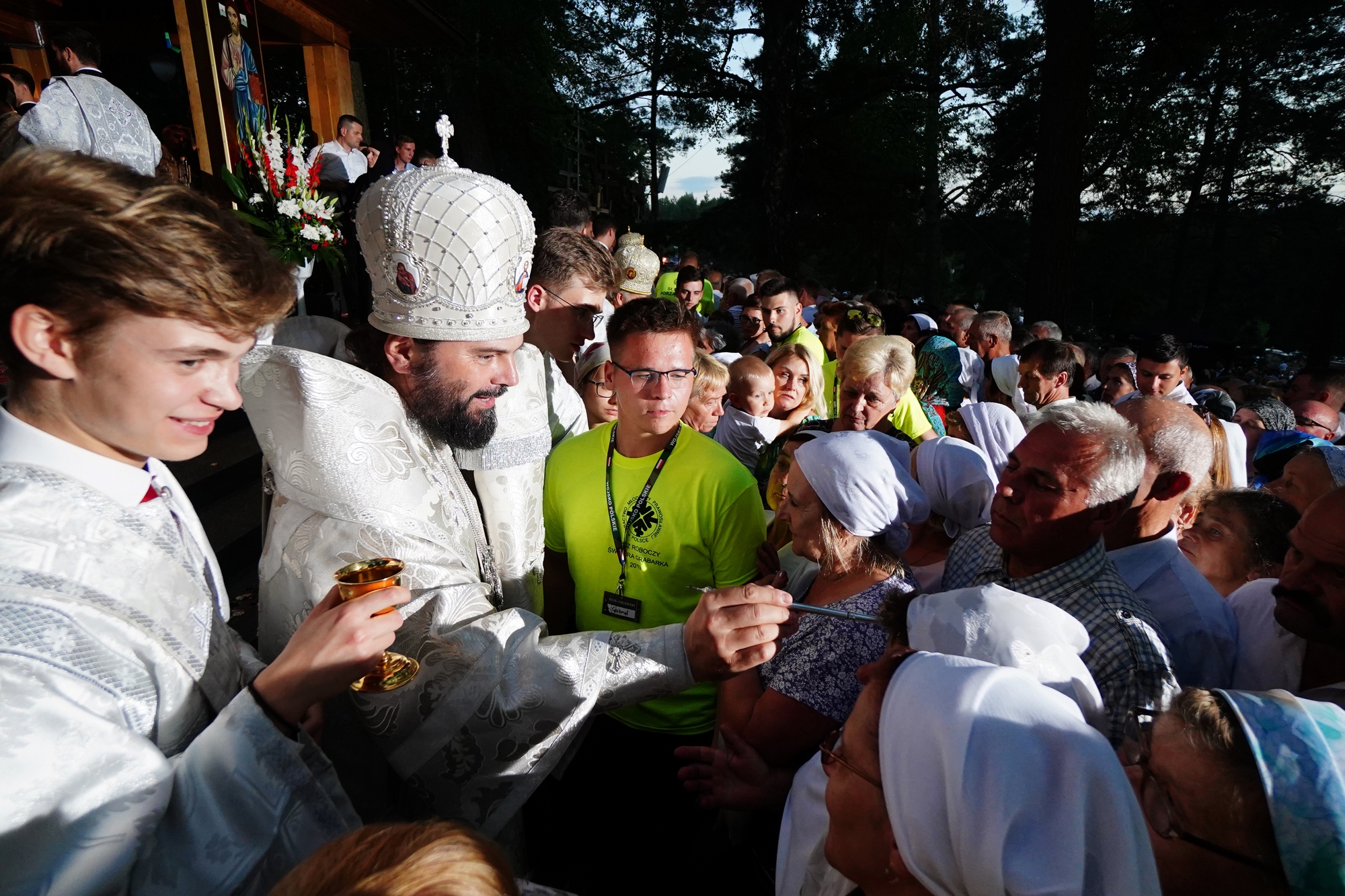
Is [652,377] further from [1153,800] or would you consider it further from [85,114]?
[85,114]

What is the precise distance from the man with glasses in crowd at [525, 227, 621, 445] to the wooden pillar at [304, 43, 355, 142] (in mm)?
8467

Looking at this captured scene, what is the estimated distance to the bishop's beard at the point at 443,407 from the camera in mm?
2197

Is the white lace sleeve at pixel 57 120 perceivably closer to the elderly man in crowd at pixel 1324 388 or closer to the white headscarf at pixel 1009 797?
the white headscarf at pixel 1009 797

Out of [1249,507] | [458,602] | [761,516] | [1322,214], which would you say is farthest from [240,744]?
[1322,214]

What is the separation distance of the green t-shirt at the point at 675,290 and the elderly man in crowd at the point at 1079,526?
803cm

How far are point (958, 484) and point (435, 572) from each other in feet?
8.32

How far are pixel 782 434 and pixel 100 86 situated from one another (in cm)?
545

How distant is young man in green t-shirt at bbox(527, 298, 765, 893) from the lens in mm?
2693

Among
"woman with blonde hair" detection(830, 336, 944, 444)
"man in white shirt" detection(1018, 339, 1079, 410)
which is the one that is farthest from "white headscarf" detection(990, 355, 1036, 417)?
"woman with blonde hair" detection(830, 336, 944, 444)

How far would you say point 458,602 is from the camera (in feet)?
6.36

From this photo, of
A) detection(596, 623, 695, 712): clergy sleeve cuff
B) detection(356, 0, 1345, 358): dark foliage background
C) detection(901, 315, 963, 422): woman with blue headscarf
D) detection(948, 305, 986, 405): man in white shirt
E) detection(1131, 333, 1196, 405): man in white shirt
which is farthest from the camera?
detection(356, 0, 1345, 358): dark foliage background

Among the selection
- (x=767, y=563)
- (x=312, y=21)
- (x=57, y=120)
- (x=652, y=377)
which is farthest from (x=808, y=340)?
(x=312, y=21)

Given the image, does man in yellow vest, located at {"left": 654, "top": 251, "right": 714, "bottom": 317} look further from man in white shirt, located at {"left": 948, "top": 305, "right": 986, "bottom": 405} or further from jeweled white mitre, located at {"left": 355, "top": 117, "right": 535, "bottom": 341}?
jeweled white mitre, located at {"left": 355, "top": 117, "right": 535, "bottom": 341}

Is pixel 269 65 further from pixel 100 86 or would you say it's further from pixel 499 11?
pixel 100 86
